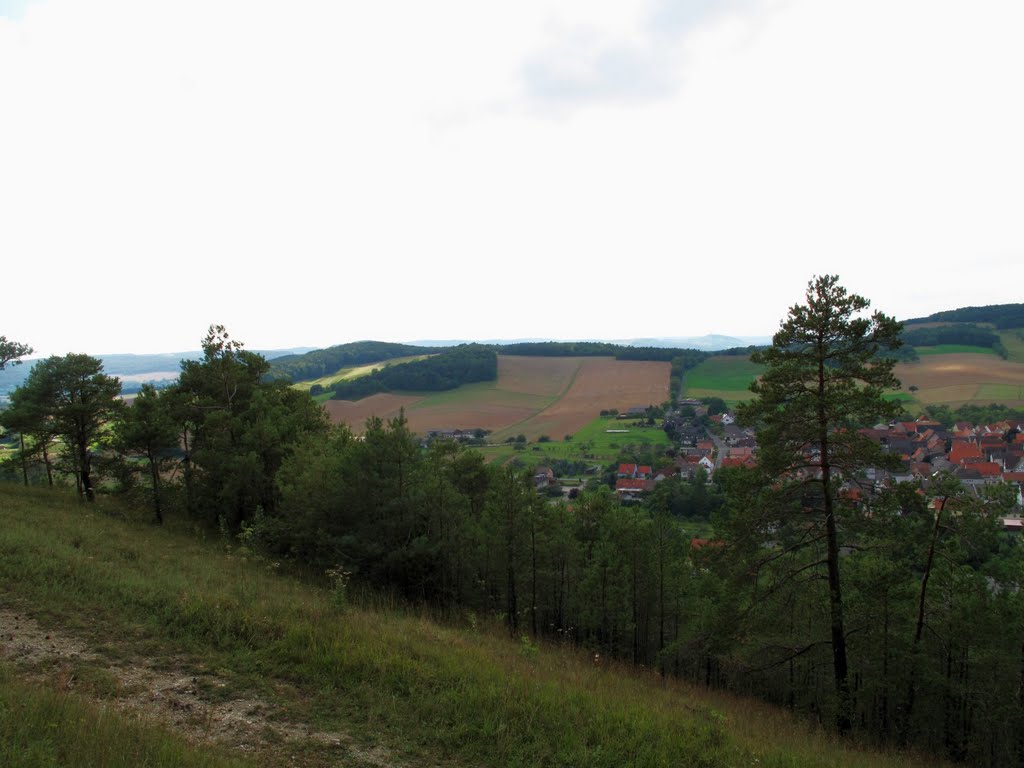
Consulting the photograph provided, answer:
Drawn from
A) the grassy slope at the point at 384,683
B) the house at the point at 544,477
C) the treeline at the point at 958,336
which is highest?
the treeline at the point at 958,336

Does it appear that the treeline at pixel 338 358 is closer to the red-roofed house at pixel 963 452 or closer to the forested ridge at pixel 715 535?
the forested ridge at pixel 715 535

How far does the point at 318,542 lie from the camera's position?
1519cm

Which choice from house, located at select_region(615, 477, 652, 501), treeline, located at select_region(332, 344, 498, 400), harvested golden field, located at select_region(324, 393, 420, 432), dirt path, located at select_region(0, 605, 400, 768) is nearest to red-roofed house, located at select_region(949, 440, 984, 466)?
house, located at select_region(615, 477, 652, 501)

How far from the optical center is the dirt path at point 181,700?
5020 millimetres

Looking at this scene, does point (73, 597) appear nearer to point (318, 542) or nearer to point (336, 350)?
point (318, 542)

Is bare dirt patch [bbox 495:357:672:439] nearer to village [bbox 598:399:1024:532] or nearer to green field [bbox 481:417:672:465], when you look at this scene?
green field [bbox 481:417:672:465]

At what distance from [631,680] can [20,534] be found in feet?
43.1

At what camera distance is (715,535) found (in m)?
12.1

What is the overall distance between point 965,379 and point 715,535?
11435 cm

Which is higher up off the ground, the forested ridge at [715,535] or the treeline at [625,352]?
the treeline at [625,352]

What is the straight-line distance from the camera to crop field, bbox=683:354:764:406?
345 ft

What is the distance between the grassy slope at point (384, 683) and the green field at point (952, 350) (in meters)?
137

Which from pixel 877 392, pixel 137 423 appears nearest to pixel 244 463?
pixel 137 423

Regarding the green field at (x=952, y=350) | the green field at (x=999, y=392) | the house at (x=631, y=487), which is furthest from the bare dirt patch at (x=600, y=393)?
the green field at (x=952, y=350)
